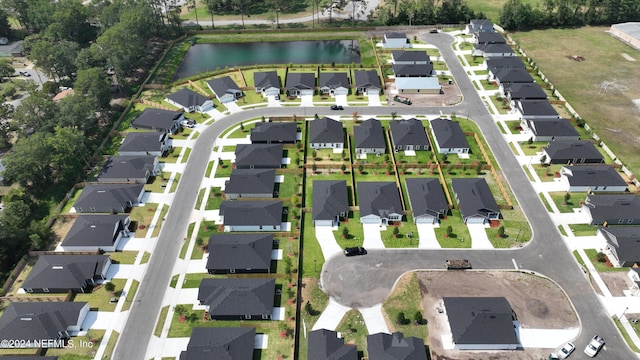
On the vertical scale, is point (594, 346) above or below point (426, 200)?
below

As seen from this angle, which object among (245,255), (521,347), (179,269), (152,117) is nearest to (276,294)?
(245,255)

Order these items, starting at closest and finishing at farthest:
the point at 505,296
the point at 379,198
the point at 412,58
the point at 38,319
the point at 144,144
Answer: the point at 38,319, the point at 505,296, the point at 379,198, the point at 144,144, the point at 412,58

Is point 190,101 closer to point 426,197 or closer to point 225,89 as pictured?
point 225,89

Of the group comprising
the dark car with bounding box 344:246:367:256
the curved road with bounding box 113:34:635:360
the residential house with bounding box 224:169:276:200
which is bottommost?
the curved road with bounding box 113:34:635:360

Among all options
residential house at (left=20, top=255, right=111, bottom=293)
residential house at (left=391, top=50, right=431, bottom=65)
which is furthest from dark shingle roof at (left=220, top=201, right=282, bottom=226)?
residential house at (left=391, top=50, right=431, bottom=65)

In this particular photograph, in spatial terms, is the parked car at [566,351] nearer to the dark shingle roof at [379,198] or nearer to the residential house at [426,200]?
the residential house at [426,200]

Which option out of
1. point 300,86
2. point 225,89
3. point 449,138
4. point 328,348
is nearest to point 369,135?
point 449,138

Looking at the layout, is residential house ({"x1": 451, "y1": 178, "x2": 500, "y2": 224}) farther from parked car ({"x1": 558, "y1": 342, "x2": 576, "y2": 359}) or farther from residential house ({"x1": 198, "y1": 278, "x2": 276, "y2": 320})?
residential house ({"x1": 198, "y1": 278, "x2": 276, "y2": 320})
